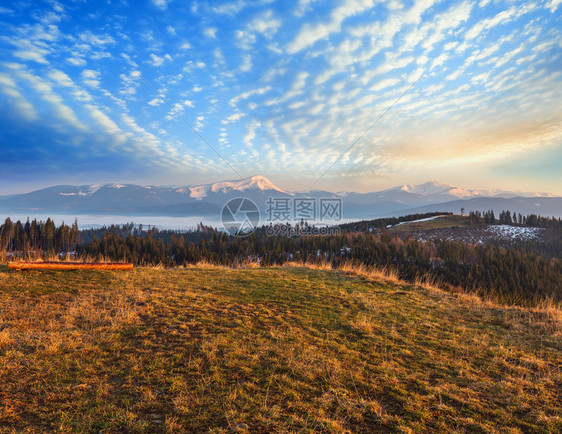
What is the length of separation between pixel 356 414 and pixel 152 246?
72.6 m

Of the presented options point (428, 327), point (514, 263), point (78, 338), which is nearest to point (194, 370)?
point (78, 338)

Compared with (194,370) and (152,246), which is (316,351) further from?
(152,246)

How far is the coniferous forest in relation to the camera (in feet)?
126

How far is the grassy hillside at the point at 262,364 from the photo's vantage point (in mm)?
3746

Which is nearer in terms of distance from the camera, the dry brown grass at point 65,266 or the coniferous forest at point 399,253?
the dry brown grass at point 65,266

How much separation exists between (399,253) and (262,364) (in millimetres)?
49212

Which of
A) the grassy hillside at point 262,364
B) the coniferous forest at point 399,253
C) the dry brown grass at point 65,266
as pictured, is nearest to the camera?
the grassy hillside at point 262,364

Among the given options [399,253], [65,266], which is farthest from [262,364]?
[399,253]

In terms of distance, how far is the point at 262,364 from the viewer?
5234mm

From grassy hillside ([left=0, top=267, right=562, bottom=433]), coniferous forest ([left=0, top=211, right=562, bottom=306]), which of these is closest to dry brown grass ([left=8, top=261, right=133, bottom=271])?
grassy hillside ([left=0, top=267, right=562, bottom=433])

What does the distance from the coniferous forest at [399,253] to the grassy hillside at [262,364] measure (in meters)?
13.1

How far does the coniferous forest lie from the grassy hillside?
43.1 feet

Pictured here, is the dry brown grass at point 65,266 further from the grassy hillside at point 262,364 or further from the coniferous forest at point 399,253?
the coniferous forest at point 399,253

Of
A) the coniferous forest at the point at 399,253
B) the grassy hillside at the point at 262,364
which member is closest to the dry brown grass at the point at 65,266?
the grassy hillside at the point at 262,364
